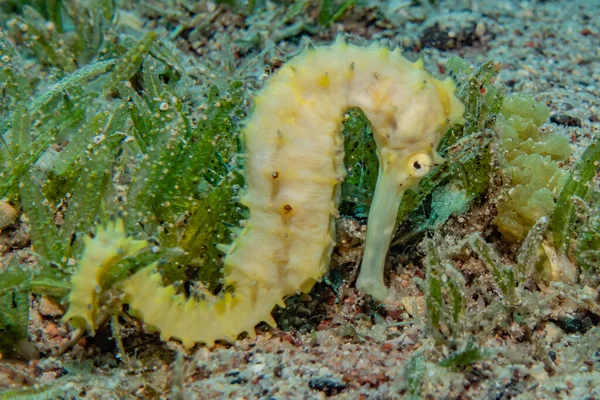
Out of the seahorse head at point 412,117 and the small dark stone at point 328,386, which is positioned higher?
the seahorse head at point 412,117

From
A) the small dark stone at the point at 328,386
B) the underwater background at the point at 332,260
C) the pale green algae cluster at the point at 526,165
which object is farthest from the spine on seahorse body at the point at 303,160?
the pale green algae cluster at the point at 526,165

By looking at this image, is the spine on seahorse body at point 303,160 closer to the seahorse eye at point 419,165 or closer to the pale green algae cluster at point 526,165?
the seahorse eye at point 419,165

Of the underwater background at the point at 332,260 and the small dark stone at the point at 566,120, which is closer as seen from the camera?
the underwater background at the point at 332,260

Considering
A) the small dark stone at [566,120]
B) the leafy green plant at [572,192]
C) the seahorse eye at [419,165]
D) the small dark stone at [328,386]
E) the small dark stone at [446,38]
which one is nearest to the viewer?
the small dark stone at [328,386]

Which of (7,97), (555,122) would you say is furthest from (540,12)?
(7,97)

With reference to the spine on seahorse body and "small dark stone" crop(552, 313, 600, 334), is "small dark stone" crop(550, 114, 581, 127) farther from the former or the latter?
the spine on seahorse body

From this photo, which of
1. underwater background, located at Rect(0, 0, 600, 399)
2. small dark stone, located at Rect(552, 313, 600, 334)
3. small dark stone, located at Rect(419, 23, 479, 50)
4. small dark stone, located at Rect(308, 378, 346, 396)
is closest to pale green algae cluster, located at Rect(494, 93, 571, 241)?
underwater background, located at Rect(0, 0, 600, 399)
